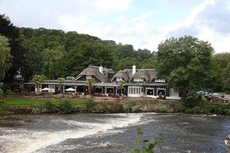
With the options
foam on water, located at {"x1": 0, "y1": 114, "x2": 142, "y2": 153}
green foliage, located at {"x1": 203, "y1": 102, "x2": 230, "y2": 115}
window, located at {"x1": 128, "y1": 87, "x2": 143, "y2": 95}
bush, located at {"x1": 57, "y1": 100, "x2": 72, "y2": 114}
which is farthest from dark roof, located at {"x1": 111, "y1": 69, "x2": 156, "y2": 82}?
foam on water, located at {"x1": 0, "y1": 114, "x2": 142, "y2": 153}

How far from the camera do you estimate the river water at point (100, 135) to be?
688 inches

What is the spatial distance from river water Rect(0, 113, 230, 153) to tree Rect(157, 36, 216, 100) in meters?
→ 10.4

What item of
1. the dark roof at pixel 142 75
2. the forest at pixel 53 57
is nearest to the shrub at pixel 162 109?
the forest at pixel 53 57

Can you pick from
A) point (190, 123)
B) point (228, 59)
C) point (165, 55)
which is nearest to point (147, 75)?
point (165, 55)

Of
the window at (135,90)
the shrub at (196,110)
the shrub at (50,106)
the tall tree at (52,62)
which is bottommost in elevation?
the shrub at (196,110)

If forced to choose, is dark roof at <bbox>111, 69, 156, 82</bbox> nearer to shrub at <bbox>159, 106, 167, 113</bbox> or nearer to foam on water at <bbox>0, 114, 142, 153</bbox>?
shrub at <bbox>159, 106, 167, 113</bbox>

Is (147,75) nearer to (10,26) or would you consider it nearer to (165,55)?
(165,55)

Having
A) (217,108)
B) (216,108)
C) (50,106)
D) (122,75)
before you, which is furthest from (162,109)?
(122,75)

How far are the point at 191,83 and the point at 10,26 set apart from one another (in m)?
31.3

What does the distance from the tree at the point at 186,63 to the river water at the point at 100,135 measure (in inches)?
408

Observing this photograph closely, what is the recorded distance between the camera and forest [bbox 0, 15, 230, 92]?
41275 millimetres

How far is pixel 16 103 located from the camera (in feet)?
115

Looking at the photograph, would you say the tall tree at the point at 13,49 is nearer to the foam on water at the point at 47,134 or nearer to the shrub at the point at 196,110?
the foam on water at the point at 47,134

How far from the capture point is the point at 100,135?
21.4 metres
